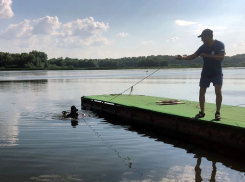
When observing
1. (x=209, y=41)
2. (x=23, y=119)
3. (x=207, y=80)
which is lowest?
(x=23, y=119)

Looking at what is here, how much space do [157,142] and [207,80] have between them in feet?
8.22

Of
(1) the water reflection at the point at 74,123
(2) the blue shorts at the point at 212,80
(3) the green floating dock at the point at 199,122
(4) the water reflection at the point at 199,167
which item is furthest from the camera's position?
(1) the water reflection at the point at 74,123

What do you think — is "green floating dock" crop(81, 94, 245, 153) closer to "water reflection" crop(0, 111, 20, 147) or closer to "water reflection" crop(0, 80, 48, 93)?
"water reflection" crop(0, 111, 20, 147)

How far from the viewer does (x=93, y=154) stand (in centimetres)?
720

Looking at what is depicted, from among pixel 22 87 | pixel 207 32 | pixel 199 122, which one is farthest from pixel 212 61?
pixel 22 87

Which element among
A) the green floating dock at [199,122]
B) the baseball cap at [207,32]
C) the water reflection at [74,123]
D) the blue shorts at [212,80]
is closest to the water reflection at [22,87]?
the water reflection at [74,123]

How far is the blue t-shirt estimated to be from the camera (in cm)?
698

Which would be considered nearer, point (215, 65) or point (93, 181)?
point (93, 181)

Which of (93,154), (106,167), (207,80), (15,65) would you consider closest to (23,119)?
(93,154)

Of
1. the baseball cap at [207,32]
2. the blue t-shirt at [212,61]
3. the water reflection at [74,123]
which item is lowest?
the water reflection at [74,123]

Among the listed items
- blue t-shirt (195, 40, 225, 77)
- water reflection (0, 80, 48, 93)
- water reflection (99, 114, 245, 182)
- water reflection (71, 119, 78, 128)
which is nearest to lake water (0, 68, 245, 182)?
water reflection (99, 114, 245, 182)

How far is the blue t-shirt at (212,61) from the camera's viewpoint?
6984 mm

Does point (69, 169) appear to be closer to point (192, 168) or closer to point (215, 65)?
point (192, 168)

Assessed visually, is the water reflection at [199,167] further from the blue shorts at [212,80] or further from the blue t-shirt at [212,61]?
the blue t-shirt at [212,61]
